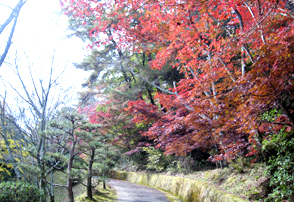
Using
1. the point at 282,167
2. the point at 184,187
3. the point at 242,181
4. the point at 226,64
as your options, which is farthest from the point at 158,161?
the point at 282,167

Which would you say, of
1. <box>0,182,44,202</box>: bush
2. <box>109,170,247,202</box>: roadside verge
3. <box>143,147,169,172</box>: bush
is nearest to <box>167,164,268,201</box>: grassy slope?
<box>109,170,247,202</box>: roadside verge

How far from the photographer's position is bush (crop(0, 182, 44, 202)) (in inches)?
157

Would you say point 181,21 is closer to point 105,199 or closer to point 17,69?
point 17,69

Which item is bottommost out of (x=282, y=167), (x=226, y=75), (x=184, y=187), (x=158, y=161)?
(x=184, y=187)

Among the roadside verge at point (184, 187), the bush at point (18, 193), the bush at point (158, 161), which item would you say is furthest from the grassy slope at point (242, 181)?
the bush at point (18, 193)

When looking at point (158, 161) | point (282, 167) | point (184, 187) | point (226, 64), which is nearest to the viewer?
point (282, 167)

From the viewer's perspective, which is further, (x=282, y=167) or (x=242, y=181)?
(x=242, y=181)

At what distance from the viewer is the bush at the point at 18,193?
13.1ft

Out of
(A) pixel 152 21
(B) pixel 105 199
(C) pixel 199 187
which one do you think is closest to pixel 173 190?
(C) pixel 199 187

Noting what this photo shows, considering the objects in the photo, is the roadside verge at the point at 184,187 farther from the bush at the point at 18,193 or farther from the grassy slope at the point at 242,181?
the bush at the point at 18,193

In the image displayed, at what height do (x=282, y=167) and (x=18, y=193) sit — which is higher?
(x=282, y=167)

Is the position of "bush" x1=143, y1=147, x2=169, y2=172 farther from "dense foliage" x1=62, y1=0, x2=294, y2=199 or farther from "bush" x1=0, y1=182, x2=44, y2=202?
"bush" x1=0, y1=182, x2=44, y2=202

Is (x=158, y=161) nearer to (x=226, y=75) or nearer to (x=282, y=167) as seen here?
(x=226, y=75)

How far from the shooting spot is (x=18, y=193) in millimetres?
4145
